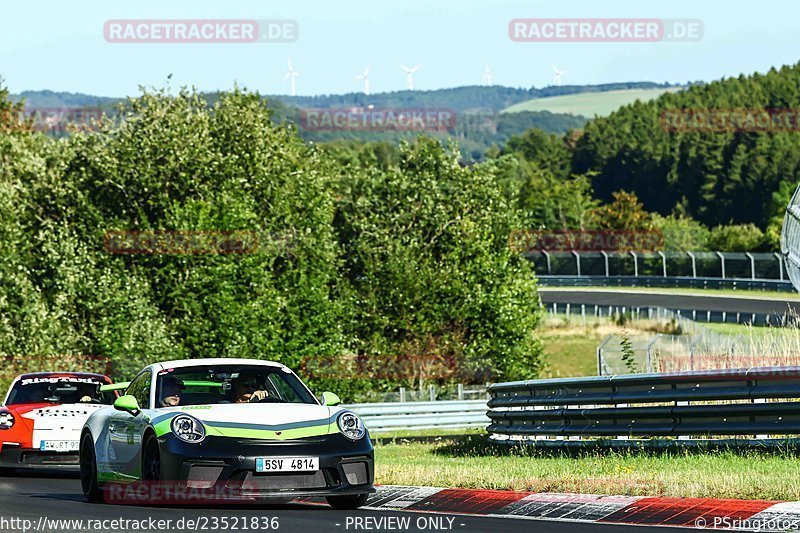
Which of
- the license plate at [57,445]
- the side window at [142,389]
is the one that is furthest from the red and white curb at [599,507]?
the license plate at [57,445]

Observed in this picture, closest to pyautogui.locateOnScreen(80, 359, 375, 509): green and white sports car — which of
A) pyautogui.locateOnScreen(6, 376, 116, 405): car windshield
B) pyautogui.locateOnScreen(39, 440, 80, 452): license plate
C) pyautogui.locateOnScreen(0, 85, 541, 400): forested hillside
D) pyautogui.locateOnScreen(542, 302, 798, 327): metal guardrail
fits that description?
pyautogui.locateOnScreen(39, 440, 80, 452): license plate

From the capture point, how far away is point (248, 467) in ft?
34.5

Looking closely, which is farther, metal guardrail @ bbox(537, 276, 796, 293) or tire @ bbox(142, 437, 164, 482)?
metal guardrail @ bbox(537, 276, 796, 293)

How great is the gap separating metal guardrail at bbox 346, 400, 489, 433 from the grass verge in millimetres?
13720

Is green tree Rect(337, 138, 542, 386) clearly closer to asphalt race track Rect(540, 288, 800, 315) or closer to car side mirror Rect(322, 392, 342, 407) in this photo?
asphalt race track Rect(540, 288, 800, 315)

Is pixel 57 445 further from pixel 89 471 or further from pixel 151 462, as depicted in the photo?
pixel 151 462

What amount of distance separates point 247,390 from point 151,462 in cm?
128

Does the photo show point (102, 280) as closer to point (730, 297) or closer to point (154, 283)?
point (154, 283)

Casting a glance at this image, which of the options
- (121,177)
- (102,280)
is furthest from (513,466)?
(121,177)

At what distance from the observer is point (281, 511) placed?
11.2m

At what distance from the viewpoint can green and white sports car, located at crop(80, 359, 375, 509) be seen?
1054 cm

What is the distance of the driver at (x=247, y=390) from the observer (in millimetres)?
11914

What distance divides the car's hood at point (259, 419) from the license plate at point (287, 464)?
224mm

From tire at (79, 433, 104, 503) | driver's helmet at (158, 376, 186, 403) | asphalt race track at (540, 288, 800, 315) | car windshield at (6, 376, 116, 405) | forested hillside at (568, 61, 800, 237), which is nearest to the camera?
driver's helmet at (158, 376, 186, 403)
